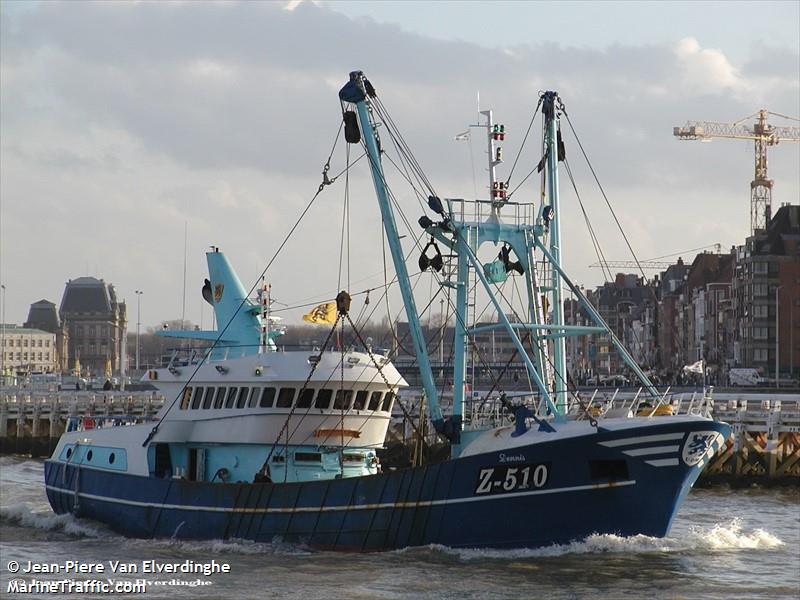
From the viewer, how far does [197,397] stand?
150ft

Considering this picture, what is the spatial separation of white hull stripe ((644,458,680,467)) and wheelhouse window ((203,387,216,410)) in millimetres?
14394

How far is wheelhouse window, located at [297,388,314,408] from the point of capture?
141ft

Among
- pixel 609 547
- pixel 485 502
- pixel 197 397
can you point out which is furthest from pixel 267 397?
pixel 609 547

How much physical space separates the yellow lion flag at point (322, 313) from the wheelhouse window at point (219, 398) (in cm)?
327

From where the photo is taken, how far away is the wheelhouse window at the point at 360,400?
144 ft

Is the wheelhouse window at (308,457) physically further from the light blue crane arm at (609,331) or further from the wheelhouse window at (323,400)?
the light blue crane arm at (609,331)

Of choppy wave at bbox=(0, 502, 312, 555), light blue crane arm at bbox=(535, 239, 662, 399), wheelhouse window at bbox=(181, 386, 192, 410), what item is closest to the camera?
light blue crane arm at bbox=(535, 239, 662, 399)

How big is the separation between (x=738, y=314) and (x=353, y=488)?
385 feet

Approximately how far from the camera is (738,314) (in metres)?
151

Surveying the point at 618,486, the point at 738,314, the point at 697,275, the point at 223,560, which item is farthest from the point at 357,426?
the point at 697,275

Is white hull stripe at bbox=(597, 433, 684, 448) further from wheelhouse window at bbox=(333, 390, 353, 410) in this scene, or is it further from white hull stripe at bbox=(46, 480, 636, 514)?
wheelhouse window at bbox=(333, 390, 353, 410)

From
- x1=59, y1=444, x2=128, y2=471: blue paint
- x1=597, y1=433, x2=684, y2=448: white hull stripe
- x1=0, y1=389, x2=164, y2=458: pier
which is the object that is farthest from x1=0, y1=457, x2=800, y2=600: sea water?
x1=0, y1=389, x2=164, y2=458: pier

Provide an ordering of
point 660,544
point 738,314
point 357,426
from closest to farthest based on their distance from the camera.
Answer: point 660,544 < point 357,426 < point 738,314

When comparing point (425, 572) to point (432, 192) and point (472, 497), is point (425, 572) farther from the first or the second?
point (432, 192)
